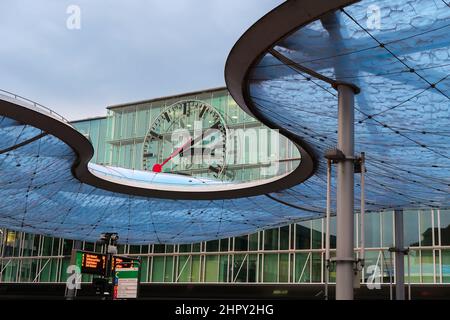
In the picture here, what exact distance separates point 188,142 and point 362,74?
4210cm

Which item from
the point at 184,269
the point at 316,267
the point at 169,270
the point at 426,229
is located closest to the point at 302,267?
the point at 316,267

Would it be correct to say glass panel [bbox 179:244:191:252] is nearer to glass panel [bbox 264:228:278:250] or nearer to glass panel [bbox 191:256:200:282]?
glass panel [bbox 191:256:200:282]

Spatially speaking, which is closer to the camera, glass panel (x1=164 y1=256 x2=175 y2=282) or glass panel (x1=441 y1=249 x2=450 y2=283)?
glass panel (x1=441 y1=249 x2=450 y2=283)

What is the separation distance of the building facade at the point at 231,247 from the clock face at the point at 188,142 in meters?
0.57

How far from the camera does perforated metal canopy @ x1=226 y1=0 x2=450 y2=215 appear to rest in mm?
14711

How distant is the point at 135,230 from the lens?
47.3m

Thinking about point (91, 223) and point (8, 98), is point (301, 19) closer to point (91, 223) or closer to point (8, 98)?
point (8, 98)

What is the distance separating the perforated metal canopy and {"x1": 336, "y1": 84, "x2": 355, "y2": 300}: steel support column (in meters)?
1.48

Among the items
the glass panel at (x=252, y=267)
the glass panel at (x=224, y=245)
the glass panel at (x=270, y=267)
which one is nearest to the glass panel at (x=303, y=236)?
the glass panel at (x=270, y=267)

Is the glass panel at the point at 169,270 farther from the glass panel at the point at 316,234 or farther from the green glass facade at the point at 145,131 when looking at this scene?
the glass panel at the point at 316,234

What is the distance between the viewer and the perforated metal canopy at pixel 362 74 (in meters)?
14.7

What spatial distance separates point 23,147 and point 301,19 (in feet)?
56.6

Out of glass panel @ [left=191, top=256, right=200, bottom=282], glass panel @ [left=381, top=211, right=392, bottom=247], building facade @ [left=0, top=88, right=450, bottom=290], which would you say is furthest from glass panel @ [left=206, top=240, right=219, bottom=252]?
glass panel @ [left=381, top=211, right=392, bottom=247]

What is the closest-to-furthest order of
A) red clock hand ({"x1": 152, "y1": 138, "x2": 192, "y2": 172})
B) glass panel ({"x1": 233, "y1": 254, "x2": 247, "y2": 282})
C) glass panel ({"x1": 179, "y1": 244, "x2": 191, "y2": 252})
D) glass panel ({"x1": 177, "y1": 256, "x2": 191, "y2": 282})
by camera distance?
glass panel ({"x1": 233, "y1": 254, "x2": 247, "y2": 282})
glass panel ({"x1": 177, "y1": 256, "x2": 191, "y2": 282})
glass panel ({"x1": 179, "y1": 244, "x2": 191, "y2": 252})
red clock hand ({"x1": 152, "y1": 138, "x2": 192, "y2": 172})
